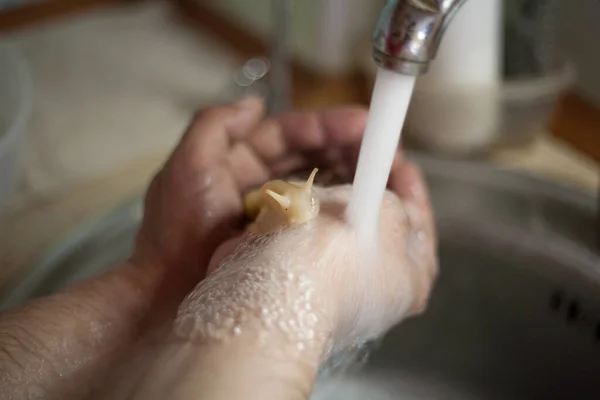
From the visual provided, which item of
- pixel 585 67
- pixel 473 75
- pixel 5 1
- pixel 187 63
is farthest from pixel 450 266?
pixel 5 1

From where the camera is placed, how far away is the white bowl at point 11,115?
0.49 metres

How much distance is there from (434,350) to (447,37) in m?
0.25

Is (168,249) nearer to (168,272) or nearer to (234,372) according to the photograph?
(168,272)

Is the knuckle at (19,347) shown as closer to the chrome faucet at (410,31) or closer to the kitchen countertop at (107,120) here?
the kitchen countertop at (107,120)

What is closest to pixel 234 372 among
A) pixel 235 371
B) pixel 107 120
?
pixel 235 371

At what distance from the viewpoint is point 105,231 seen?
1.64 ft

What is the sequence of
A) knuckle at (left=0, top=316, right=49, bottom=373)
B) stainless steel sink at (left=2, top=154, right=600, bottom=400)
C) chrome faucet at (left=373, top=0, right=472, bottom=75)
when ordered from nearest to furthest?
chrome faucet at (left=373, top=0, right=472, bottom=75) → knuckle at (left=0, top=316, right=49, bottom=373) → stainless steel sink at (left=2, top=154, right=600, bottom=400)

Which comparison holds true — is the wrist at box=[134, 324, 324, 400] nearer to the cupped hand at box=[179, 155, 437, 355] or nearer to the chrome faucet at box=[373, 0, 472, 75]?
the cupped hand at box=[179, 155, 437, 355]

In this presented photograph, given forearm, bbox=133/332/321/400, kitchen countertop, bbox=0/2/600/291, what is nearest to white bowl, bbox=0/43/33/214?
kitchen countertop, bbox=0/2/600/291

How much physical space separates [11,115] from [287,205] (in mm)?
318

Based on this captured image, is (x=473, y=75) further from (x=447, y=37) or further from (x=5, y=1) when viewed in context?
(x=5, y=1)

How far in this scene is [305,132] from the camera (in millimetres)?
453

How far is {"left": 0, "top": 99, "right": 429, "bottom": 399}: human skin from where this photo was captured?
36 centimetres

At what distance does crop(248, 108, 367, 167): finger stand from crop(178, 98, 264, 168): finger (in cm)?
1
